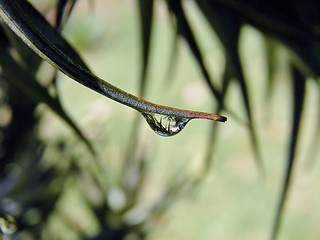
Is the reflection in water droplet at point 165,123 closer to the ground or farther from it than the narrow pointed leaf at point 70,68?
farther from it

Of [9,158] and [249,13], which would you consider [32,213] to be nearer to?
[9,158]

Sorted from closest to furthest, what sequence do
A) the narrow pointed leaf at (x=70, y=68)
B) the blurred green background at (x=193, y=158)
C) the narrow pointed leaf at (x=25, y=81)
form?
the narrow pointed leaf at (x=70, y=68) → the narrow pointed leaf at (x=25, y=81) → the blurred green background at (x=193, y=158)

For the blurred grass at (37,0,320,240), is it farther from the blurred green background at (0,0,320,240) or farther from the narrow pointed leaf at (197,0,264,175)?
the narrow pointed leaf at (197,0,264,175)

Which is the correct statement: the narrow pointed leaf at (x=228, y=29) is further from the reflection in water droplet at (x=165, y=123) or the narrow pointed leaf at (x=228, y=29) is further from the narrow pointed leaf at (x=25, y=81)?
the reflection in water droplet at (x=165, y=123)

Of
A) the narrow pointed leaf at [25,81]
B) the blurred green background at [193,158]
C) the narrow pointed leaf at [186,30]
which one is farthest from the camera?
the blurred green background at [193,158]

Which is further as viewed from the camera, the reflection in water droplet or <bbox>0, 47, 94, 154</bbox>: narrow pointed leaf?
<bbox>0, 47, 94, 154</bbox>: narrow pointed leaf

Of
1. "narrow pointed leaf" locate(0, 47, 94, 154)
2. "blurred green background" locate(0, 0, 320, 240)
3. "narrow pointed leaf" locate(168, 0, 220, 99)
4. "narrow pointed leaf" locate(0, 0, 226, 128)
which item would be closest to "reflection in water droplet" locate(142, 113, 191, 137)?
"narrow pointed leaf" locate(0, 0, 226, 128)

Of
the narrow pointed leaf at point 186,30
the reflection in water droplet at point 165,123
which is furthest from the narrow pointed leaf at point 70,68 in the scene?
the narrow pointed leaf at point 186,30

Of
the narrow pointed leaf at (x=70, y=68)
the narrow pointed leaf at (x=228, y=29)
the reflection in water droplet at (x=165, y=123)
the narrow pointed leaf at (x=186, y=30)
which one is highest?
the narrow pointed leaf at (x=228, y=29)

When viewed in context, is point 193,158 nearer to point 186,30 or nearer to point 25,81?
point 186,30
